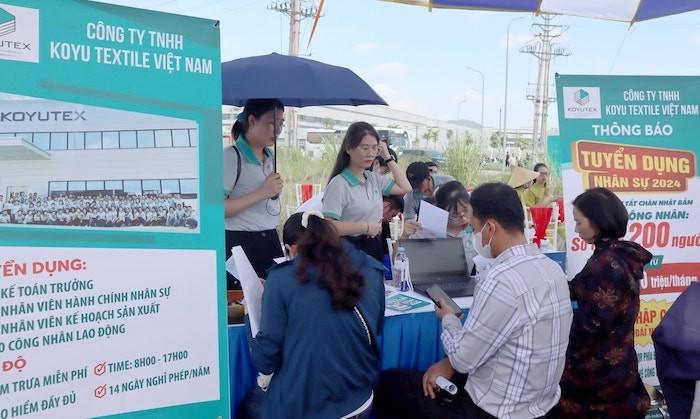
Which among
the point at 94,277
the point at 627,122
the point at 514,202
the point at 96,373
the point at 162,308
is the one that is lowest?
the point at 96,373

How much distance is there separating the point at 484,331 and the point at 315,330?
20.8 inches

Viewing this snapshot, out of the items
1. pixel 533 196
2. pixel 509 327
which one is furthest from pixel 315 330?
pixel 533 196

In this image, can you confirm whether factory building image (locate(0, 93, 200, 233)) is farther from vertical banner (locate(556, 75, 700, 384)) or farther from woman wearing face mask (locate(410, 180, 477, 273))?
vertical banner (locate(556, 75, 700, 384))

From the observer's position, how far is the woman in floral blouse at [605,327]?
218cm

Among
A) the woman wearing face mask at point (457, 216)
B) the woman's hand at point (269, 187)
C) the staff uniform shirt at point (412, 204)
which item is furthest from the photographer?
the staff uniform shirt at point (412, 204)

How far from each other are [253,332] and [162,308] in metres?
0.34

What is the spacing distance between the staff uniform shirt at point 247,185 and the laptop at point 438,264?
0.72 meters

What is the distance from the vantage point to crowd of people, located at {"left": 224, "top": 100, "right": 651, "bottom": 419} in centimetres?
175

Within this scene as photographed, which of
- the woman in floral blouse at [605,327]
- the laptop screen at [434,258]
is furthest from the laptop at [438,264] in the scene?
the woman in floral blouse at [605,327]

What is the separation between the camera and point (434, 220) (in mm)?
3086

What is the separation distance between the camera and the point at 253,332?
2.04 m

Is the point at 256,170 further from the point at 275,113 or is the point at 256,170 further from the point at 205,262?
the point at 205,262

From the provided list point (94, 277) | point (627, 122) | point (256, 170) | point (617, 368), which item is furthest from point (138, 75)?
point (627, 122)

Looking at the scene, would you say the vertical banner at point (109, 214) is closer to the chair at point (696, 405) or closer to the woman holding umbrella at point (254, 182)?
the woman holding umbrella at point (254, 182)
